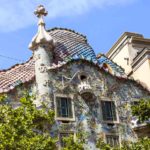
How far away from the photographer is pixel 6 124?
16719 mm

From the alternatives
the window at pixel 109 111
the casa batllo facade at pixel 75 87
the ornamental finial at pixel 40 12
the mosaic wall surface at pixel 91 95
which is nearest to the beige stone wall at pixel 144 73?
the casa batllo facade at pixel 75 87

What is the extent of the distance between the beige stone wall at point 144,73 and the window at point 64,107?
514 cm

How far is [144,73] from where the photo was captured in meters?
26.0

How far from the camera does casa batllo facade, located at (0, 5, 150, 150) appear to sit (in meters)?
22.4

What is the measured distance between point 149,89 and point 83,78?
3.93m

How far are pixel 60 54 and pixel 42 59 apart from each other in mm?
1317

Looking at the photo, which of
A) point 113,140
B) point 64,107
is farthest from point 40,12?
point 113,140

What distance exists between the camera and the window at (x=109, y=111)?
916 inches

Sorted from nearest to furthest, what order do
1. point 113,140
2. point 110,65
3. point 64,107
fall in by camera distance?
point 64,107
point 113,140
point 110,65

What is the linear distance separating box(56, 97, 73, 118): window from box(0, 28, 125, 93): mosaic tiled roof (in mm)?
1817

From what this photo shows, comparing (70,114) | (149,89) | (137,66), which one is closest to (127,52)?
(137,66)

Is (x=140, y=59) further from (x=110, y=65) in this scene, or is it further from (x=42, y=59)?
(x=42, y=59)

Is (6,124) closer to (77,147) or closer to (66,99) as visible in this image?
(77,147)

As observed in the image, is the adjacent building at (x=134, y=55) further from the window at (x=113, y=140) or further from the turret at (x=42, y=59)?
the turret at (x=42, y=59)
